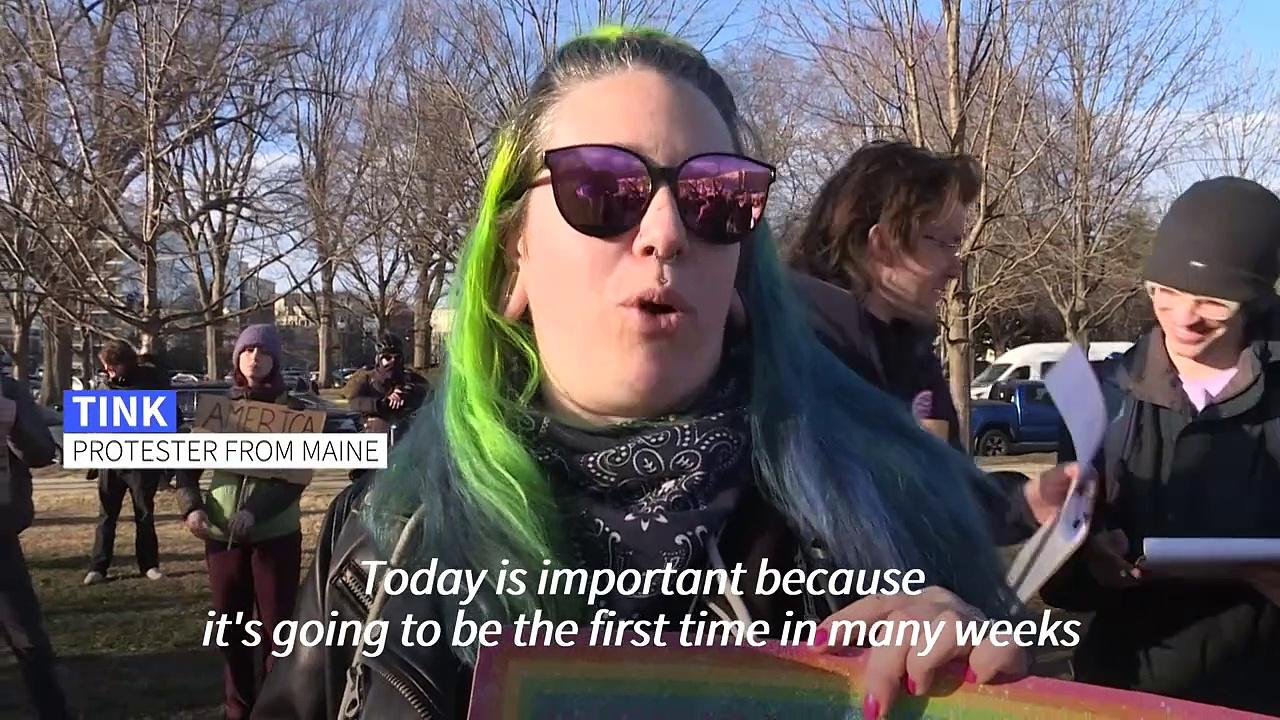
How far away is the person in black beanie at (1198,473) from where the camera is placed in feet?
6.86

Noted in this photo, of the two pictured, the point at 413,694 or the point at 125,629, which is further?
the point at 125,629

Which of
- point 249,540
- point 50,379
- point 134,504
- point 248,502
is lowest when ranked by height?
point 50,379

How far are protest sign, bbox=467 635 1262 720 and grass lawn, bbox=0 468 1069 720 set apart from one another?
2754mm

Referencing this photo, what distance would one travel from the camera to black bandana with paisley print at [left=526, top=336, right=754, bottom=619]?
1.28 m

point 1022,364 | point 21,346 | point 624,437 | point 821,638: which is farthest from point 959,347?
point 21,346

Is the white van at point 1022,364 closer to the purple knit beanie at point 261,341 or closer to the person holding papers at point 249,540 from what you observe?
the purple knit beanie at point 261,341

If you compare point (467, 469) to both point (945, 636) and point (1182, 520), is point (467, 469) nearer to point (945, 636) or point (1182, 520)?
point (945, 636)

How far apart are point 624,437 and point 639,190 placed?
29 centimetres

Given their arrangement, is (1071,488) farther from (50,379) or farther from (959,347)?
(50,379)

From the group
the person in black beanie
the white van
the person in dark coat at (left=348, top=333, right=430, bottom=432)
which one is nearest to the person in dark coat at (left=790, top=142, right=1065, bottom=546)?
the person in black beanie

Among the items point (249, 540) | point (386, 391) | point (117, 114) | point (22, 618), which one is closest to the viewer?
point (22, 618)

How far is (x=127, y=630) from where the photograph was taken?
6.20m

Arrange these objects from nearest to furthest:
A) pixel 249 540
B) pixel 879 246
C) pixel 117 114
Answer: pixel 879 246 < pixel 249 540 < pixel 117 114

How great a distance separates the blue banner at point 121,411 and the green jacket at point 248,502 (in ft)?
5.92
